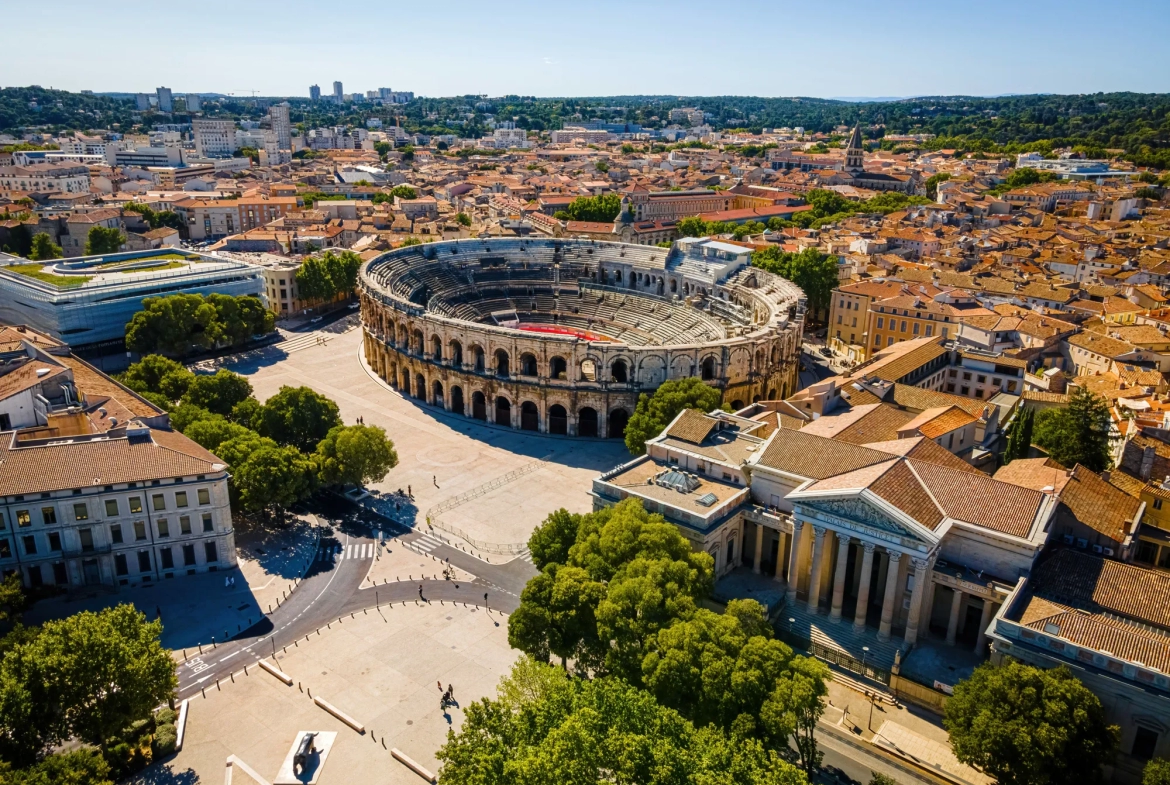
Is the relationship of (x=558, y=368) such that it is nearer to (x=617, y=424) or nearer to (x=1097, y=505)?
(x=617, y=424)

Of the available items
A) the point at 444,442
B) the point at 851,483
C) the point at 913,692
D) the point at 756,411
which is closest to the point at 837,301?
the point at 756,411

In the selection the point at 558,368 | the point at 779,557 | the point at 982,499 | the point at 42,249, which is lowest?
the point at 779,557

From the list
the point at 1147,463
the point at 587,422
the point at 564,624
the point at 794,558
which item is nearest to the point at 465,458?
the point at 587,422

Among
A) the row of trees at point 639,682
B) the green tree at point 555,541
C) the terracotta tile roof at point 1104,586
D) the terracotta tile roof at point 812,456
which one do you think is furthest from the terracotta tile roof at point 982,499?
the green tree at point 555,541

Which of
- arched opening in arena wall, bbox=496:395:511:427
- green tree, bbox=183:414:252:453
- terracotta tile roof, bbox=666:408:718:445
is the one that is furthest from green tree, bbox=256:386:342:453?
terracotta tile roof, bbox=666:408:718:445

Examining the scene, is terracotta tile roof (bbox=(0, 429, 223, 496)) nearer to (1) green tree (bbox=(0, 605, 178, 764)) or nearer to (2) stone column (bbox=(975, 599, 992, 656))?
(1) green tree (bbox=(0, 605, 178, 764))

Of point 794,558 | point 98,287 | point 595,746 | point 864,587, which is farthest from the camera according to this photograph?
point 98,287
